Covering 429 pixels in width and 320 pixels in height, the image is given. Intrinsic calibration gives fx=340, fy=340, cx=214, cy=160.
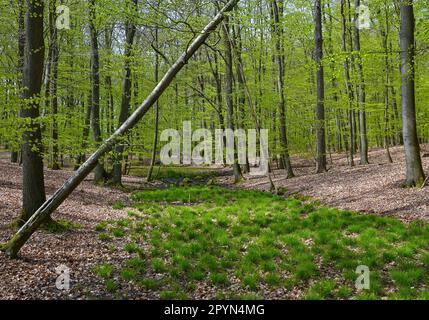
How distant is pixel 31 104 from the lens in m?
7.06

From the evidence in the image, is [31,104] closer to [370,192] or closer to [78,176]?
[78,176]

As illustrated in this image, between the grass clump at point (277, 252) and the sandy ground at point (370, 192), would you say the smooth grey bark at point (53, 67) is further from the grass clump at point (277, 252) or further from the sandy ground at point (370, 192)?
the sandy ground at point (370, 192)

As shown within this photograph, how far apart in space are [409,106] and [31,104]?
10.6 meters

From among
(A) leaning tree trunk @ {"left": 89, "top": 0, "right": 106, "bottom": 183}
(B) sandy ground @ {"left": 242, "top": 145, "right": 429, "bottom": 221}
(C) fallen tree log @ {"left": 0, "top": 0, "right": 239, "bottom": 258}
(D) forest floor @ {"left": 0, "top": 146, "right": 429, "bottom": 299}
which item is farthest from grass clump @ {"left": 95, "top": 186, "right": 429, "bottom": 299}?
(A) leaning tree trunk @ {"left": 89, "top": 0, "right": 106, "bottom": 183}

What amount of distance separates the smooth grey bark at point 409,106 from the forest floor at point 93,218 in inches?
25.9

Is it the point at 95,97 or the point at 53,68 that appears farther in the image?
the point at 53,68

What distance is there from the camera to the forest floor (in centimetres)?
537

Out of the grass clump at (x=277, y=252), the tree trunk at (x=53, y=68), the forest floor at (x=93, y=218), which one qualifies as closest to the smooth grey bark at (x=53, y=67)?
the tree trunk at (x=53, y=68)

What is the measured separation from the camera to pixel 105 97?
2209cm

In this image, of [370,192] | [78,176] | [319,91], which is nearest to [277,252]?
[78,176]

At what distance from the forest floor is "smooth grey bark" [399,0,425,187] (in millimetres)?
658

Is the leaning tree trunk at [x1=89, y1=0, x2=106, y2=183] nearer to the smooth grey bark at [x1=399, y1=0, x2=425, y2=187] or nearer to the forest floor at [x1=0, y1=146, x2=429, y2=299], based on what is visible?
the forest floor at [x1=0, y1=146, x2=429, y2=299]
